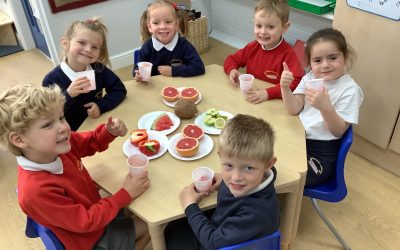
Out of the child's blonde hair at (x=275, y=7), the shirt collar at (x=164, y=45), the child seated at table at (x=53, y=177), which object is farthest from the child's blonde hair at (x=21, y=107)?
the child's blonde hair at (x=275, y=7)

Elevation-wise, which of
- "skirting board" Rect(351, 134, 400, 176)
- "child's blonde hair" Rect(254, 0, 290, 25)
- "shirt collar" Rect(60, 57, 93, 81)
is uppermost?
"child's blonde hair" Rect(254, 0, 290, 25)

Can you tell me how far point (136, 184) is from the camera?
1.47 meters

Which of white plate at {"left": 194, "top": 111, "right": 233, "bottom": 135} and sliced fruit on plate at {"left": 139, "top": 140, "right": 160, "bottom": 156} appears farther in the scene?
white plate at {"left": 194, "top": 111, "right": 233, "bottom": 135}

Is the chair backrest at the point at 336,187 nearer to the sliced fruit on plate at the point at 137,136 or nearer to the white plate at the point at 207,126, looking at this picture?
the white plate at the point at 207,126

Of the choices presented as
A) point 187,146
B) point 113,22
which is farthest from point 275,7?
point 113,22

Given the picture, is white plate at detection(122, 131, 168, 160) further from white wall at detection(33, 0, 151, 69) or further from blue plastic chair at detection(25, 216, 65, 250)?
white wall at detection(33, 0, 151, 69)

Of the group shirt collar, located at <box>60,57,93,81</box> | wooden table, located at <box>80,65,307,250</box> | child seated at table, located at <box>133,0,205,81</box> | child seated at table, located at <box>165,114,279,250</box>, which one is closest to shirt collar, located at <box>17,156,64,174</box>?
wooden table, located at <box>80,65,307,250</box>

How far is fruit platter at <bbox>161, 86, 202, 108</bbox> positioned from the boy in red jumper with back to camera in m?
0.26

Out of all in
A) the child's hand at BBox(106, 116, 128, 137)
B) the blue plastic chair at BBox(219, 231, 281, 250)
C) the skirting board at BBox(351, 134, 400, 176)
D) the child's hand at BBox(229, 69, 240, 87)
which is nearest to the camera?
the blue plastic chair at BBox(219, 231, 281, 250)

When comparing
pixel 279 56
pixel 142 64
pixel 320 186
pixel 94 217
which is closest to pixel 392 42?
pixel 279 56

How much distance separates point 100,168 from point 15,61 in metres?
3.40

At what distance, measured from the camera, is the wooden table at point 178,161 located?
4.78 ft

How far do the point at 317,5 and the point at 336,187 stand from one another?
1.79 meters

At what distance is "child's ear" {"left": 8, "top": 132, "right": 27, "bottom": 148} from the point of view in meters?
1.38
